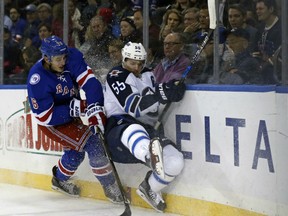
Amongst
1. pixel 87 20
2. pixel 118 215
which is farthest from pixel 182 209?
pixel 87 20

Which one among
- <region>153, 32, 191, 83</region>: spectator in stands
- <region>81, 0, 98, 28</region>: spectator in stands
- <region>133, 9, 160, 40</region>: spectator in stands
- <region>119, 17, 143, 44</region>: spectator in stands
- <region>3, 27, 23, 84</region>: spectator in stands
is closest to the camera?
<region>153, 32, 191, 83</region>: spectator in stands

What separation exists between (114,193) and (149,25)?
3.76ft

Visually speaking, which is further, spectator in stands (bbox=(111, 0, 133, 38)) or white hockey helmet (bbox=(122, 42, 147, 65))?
spectator in stands (bbox=(111, 0, 133, 38))

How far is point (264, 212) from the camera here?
409cm

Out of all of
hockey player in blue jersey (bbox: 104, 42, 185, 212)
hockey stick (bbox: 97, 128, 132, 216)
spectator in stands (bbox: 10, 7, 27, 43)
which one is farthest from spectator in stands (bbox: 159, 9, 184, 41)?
spectator in stands (bbox: 10, 7, 27, 43)

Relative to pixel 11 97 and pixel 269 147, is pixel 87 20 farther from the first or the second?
pixel 269 147

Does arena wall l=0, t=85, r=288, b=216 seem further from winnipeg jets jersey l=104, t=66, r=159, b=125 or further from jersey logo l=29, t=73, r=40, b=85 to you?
jersey logo l=29, t=73, r=40, b=85

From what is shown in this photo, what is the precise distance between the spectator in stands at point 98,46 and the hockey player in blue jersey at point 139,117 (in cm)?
62

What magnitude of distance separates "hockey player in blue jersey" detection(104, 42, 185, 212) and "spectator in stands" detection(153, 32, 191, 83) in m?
0.11

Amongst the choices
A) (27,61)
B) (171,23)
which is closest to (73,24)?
(27,61)

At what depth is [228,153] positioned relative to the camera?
4.38 metres

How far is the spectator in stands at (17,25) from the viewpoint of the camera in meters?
6.56

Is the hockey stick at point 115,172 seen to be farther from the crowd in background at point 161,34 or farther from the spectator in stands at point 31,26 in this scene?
the spectator in stands at point 31,26

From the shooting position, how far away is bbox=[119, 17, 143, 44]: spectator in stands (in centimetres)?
530
